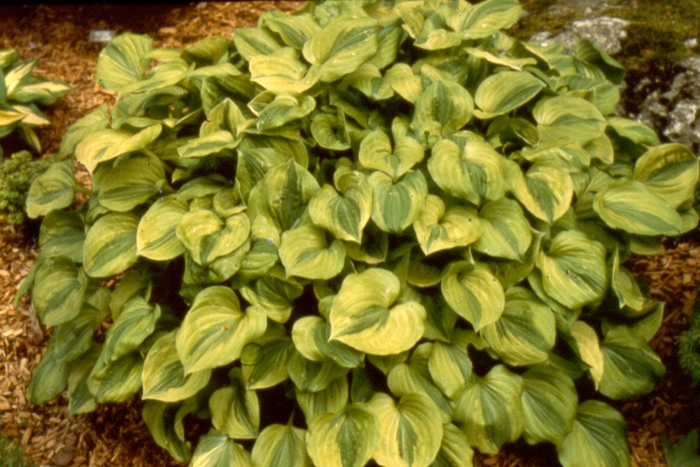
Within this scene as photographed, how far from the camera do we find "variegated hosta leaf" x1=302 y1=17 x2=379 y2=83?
292 cm

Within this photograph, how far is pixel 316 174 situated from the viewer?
9.70ft

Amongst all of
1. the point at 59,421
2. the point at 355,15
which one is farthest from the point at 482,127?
the point at 59,421

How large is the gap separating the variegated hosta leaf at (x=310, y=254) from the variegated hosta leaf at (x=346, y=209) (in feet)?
0.26

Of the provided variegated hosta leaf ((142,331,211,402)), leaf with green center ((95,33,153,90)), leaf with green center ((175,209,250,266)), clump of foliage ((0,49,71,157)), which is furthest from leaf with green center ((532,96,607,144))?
clump of foliage ((0,49,71,157))

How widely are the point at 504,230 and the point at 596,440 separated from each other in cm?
104

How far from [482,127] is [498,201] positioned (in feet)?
1.90

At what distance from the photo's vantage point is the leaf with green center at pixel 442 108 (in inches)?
115

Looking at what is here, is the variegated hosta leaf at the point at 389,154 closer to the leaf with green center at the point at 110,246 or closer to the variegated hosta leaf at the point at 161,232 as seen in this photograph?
the variegated hosta leaf at the point at 161,232

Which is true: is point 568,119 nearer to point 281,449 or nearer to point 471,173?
point 471,173

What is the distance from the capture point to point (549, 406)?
2.77 m

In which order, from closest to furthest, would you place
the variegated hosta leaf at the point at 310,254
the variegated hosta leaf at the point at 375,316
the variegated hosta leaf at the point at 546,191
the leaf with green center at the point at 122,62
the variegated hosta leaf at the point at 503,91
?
the variegated hosta leaf at the point at 375,316 → the variegated hosta leaf at the point at 310,254 → the variegated hosta leaf at the point at 546,191 → the variegated hosta leaf at the point at 503,91 → the leaf with green center at the point at 122,62

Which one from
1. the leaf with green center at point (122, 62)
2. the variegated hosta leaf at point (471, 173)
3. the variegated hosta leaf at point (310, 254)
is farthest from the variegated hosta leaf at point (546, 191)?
the leaf with green center at point (122, 62)

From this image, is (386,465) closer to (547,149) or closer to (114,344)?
(114,344)

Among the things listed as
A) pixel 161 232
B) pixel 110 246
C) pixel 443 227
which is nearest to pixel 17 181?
pixel 110 246
